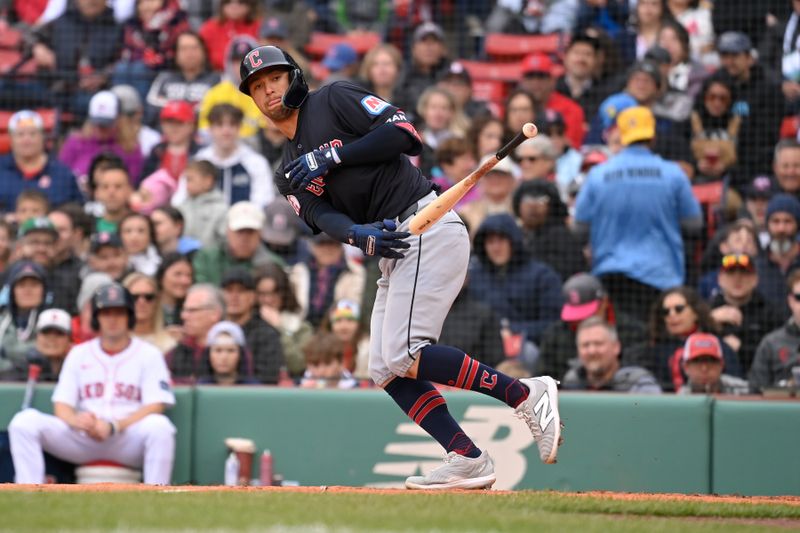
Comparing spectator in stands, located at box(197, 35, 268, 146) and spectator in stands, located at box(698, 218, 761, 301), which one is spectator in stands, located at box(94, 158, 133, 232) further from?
spectator in stands, located at box(698, 218, 761, 301)

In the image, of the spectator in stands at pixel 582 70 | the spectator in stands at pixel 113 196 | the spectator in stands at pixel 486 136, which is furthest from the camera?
the spectator in stands at pixel 582 70

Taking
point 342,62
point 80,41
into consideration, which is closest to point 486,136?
point 342,62

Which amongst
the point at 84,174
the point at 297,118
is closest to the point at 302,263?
the point at 84,174

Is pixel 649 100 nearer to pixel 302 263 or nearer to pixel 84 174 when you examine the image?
pixel 302 263

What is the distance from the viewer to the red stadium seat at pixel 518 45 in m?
11.9

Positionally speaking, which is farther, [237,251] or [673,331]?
[237,251]

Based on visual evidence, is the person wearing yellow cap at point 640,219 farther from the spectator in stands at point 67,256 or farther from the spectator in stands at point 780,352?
the spectator in stands at point 67,256

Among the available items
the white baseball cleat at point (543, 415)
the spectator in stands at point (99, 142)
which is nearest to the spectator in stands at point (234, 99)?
the spectator in stands at point (99, 142)

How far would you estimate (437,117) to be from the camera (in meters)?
10.8

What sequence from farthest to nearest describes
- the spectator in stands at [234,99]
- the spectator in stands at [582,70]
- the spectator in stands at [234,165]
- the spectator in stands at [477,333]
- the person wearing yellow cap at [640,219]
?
the spectator in stands at [234,99] < the spectator in stands at [582,70] < the spectator in stands at [234,165] < the person wearing yellow cap at [640,219] < the spectator in stands at [477,333]

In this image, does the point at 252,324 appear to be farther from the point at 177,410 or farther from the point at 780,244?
the point at 780,244

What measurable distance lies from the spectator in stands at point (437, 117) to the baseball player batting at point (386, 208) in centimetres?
475

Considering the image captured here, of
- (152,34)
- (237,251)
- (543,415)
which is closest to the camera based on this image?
(543,415)

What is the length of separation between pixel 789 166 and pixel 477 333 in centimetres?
250
